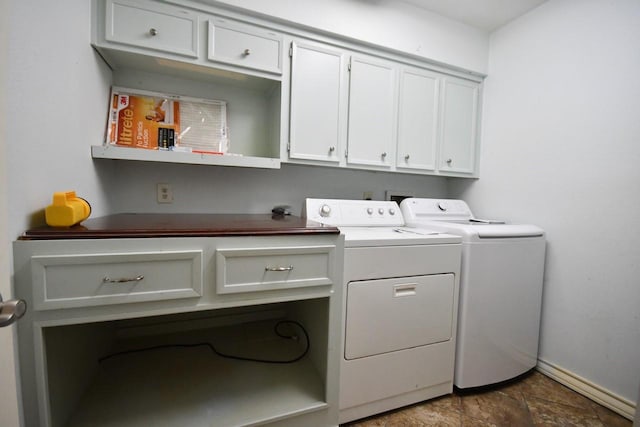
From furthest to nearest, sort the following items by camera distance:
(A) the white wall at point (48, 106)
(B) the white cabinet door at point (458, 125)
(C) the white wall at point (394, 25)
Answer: (B) the white cabinet door at point (458, 125)
(C) the white wall at point (394, 25)
(A) the white wall at point (48, 106)

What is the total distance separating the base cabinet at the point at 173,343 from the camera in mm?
792

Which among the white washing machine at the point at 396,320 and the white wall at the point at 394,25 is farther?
the white wall at the point at 394,25

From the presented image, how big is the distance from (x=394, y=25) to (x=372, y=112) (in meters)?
0.59

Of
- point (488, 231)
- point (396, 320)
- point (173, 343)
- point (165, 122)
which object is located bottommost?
point (173, 343)

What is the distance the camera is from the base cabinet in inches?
31.2

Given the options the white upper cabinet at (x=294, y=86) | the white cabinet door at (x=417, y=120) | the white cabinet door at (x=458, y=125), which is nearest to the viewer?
the white upper cabinet at (x=294, y=86)

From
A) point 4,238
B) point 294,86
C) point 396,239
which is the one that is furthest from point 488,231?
point 4,238

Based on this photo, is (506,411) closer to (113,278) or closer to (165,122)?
(113,278)

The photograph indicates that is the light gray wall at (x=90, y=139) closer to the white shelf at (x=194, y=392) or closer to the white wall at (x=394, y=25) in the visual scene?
the white wall at (x=394, y=25)

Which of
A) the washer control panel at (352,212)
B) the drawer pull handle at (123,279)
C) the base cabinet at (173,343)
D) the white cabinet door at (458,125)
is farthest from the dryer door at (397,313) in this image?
the white cabinet door at (458,125)

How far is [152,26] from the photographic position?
1273 millimetres

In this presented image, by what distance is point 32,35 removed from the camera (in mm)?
813

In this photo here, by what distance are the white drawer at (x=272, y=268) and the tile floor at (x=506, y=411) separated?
79 cm

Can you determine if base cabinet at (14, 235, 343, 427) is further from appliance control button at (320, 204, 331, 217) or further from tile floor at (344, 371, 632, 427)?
appliance control button at (320, 204, 331, 217)
